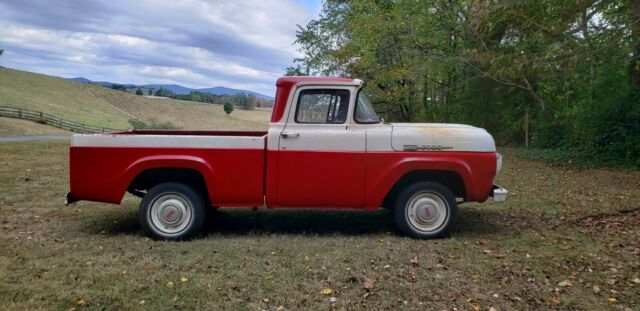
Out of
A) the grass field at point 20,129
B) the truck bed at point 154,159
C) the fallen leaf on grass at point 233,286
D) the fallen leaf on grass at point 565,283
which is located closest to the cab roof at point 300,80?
the truck bed at point 154,159

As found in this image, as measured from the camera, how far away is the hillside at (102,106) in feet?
149

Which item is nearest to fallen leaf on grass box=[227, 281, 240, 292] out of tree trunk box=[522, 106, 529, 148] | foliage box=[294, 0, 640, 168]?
foliage box=[294, 0, 640, 168]

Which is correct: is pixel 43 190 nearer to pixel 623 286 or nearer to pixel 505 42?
pixel 623 286

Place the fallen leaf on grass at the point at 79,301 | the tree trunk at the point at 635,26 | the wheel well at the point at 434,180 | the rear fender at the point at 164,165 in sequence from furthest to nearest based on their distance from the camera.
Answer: the tree trunk at the point at 635,26, the wheel well at the point at 434,180, the rear fender at the point at 164,165, the fallen leaf on grass at the point at 79,301

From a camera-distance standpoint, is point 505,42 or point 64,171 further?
point 505,42

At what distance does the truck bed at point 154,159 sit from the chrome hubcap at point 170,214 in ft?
1.32

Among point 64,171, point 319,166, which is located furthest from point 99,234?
point 64,171

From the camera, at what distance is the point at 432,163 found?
5684 millimetres

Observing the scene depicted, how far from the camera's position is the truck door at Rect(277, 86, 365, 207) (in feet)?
18.5

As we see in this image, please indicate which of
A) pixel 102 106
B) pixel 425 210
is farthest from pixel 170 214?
pixel 102 106

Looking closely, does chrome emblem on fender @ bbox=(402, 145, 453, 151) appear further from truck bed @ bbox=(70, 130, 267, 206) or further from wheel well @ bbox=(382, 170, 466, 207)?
truck bed @ bbox=(70, 130, 267, 206)

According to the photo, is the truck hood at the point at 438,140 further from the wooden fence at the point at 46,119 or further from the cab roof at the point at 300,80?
the wooden fence at the point at 46,119

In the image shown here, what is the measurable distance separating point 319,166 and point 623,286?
3288 millimetres

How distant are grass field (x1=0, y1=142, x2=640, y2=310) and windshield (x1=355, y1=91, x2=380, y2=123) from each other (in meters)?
1.48
